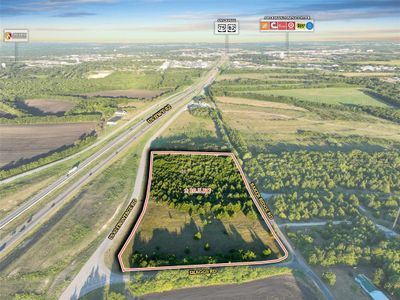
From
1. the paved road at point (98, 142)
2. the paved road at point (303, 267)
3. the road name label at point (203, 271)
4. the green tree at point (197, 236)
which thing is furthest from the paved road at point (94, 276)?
the paved road at point (98, 142)

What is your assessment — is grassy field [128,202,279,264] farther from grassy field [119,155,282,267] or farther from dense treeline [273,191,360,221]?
dense treeline [273,191,360,221]

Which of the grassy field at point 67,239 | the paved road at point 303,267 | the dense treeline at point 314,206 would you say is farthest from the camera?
the dense treeline at point 314,206

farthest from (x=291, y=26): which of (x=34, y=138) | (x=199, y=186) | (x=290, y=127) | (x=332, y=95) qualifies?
(x=332, y=95)

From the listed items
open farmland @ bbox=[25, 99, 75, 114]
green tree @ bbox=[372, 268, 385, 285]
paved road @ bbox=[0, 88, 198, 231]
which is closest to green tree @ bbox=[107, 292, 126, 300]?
paved road @ bbox=[0, 88, 198, 231]

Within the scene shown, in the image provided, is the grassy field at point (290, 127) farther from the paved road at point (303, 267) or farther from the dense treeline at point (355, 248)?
the paved road at point (303, 267)

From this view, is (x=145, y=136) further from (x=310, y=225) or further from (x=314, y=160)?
(x=310, y=225)

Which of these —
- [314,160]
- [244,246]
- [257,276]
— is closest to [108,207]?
[244,246]
